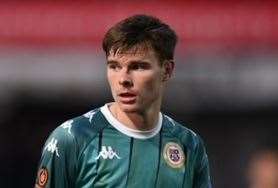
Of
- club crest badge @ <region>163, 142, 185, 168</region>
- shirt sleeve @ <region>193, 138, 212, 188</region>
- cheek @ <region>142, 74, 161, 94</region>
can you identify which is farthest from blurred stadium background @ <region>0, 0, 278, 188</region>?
cheek @ <region>142, 74, 161, 94</region>

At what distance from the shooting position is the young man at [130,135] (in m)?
4.96

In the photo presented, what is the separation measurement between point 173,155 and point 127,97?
422 mm

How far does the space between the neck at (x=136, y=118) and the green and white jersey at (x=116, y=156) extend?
23 millimetres

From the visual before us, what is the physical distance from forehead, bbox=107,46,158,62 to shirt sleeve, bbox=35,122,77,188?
1.30 feet

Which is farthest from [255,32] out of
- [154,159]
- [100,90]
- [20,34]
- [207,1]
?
[154,159]

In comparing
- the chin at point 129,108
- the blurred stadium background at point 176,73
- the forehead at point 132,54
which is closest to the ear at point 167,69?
the forehead at point 132,54

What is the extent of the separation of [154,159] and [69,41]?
328 inches

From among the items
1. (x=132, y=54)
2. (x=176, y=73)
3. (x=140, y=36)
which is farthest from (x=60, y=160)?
(x=176, y=73)

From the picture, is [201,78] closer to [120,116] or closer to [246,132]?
[246,132]

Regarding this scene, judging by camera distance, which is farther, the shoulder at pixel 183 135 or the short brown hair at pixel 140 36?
the shoulder at pixel 183 135

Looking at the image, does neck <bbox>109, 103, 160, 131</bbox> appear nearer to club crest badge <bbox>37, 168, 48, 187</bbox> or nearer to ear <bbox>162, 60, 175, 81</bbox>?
ear <bbox>162, 60, 175, 81</bbox>

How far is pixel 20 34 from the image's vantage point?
13367mm

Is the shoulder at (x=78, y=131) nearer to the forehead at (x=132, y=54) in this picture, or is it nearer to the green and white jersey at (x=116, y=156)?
the green and white jersey at (x=116, y=156)

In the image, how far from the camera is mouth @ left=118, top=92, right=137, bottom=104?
16.2 feet
